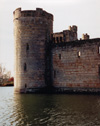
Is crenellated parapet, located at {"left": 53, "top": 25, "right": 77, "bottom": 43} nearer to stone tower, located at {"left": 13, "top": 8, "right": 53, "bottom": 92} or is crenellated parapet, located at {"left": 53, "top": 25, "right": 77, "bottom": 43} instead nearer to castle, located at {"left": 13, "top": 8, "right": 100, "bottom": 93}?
castle, located at {"left": 13, "top": 8, "right": 100, "bottom": 93}

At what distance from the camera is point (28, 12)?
96.3ft

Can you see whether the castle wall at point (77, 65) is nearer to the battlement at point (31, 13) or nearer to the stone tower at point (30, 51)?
the stone tower at point (30, 51)

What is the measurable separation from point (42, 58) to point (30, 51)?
6.21 ft

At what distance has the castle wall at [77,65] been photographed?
25.9m

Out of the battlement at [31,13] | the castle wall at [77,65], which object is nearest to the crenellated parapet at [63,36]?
the castle wall at [77,65]

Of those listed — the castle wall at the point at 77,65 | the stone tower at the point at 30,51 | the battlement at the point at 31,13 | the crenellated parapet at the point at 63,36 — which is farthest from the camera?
the crenellated parapet at the point at 63,36

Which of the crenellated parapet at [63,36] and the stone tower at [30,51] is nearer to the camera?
the stone tower at [30,51]

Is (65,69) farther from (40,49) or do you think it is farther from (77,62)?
(40,49)

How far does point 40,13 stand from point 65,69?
838 centimetres

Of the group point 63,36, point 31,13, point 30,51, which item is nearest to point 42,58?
point 30,51

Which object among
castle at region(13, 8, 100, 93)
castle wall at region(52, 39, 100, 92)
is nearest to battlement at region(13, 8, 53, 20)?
castle at region(13, 8, 100, 93)

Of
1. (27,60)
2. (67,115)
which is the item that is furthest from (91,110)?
(27,60)

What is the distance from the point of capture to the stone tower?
28.9 meters

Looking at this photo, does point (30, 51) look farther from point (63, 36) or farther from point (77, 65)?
point (77, 65)
